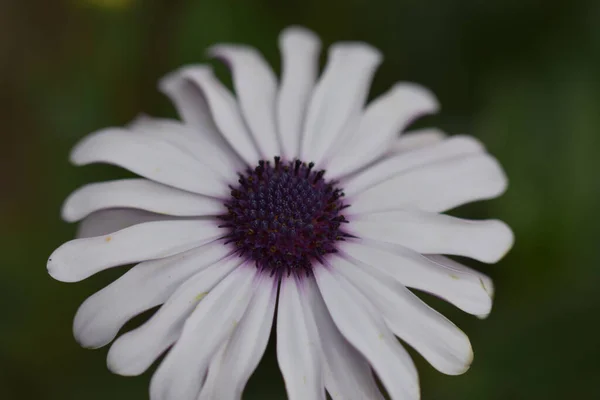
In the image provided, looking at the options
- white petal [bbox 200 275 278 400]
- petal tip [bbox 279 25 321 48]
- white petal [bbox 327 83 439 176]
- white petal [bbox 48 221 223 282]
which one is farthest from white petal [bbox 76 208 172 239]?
petal tip [bbox 279 25 321 48]

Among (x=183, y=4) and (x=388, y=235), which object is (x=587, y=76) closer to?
(x=388, y=235)

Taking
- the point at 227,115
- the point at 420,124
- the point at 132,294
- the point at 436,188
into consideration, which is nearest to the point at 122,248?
the point at 132,294

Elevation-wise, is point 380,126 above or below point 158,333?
above

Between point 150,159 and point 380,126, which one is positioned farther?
point 380,126

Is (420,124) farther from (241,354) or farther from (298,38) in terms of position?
(241,354)

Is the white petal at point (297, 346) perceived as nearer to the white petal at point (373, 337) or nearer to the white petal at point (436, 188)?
the white petal at point (373, 337)

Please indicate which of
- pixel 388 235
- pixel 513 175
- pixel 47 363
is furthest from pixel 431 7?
pixel 47 363
